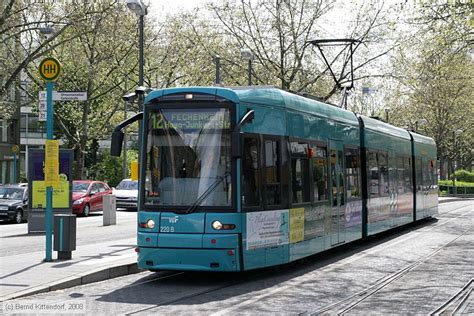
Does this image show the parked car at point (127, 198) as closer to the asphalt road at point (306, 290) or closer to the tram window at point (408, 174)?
the tram window at point (408, 174)

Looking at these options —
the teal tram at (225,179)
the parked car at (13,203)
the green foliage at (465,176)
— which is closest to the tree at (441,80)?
the green foliage at (465,176)

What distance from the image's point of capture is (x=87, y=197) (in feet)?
113

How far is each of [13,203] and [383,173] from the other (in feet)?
50.1

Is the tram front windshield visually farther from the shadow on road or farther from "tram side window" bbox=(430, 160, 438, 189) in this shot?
"tram side window" bbox=(430, 160, 438, 189)

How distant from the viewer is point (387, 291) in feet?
38.7

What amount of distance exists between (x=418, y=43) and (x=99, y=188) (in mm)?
16871

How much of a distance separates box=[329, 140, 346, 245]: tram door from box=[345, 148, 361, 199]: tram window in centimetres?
52

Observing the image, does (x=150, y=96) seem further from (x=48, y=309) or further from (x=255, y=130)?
(x=48, y=309)

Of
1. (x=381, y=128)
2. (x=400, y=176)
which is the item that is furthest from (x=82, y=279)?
(x=400, y=176)

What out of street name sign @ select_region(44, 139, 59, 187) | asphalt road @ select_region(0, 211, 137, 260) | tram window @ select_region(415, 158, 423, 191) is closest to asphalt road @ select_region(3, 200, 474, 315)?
street name sign @ select_region(44, 139, 59, 187)

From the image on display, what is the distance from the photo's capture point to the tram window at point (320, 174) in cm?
1519

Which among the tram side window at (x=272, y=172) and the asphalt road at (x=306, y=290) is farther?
the tram side window at (x=272, y=172)

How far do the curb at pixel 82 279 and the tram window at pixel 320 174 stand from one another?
3766 mm

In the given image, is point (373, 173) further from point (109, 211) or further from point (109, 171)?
point (109, 171)
